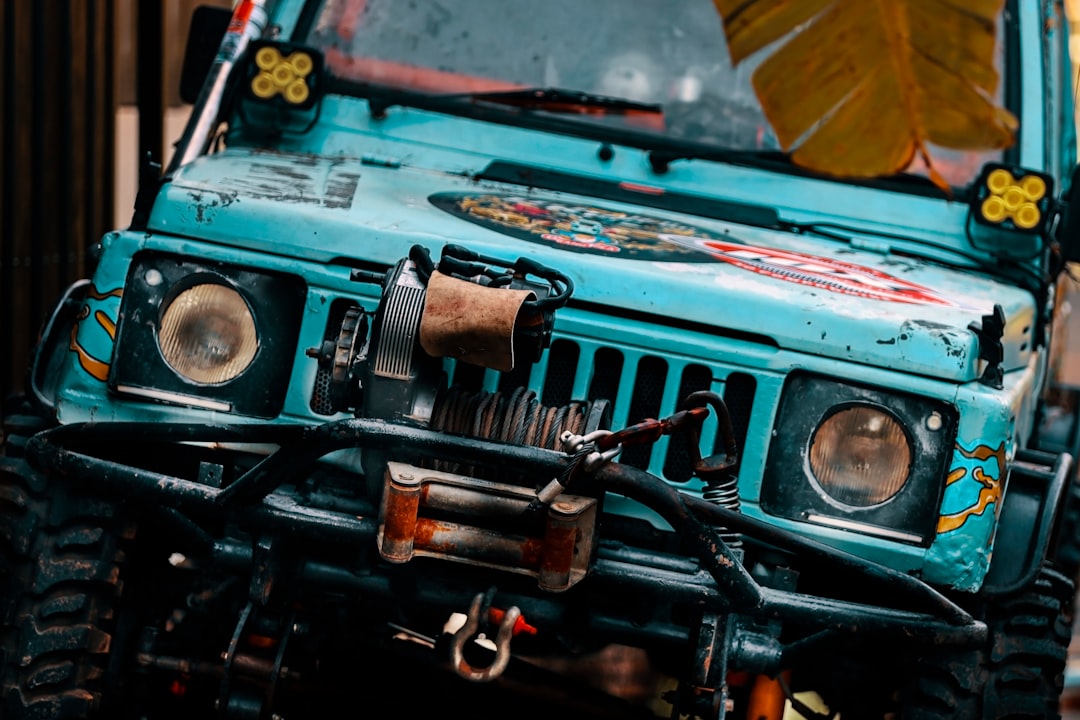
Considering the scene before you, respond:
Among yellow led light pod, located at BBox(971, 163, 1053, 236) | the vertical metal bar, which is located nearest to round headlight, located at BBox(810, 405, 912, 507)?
yellow led light pod, located at BBox(971, 163, 1053, 236)

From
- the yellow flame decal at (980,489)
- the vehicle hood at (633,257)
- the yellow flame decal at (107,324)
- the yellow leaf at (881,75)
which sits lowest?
the yellow flame decal at (980,489)

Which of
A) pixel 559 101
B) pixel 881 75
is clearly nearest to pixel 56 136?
pixel 559 101

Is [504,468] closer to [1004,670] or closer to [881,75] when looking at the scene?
[881,75]

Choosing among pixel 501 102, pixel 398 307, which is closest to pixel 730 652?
pixel 398 307

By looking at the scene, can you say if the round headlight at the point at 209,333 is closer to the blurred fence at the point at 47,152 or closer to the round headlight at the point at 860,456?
the round headlight at the point at 860,456

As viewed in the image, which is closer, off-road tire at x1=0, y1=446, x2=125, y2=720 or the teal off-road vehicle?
the teal off-road vehicle

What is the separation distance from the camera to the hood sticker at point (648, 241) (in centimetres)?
336

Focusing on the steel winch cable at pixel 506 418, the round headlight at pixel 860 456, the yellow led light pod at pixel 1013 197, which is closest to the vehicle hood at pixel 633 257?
the round headlight at pixel 860 456

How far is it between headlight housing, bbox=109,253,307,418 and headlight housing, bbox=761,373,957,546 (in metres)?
1.00

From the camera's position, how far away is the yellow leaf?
2480mm

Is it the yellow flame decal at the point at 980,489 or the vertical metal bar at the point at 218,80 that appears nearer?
the yellow flame decal at the point at 980,489

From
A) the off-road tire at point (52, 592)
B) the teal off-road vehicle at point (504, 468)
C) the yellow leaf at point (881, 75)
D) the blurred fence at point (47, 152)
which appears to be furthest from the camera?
the blurred fence at point (47, 152)

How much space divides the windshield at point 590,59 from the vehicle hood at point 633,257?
55cm

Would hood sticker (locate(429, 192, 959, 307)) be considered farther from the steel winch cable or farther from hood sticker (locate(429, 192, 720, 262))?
the steel winch cable
